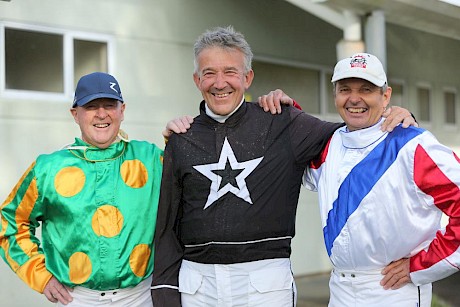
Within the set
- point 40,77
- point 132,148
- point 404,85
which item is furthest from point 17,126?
point 404,85

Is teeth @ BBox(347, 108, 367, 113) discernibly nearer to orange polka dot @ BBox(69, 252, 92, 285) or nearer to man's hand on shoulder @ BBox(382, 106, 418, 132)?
man's hand on shoulder @ BBox(382, 106, 418, 132)

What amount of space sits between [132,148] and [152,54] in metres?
3.46

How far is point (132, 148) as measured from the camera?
11.1ft

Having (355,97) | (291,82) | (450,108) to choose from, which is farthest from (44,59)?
(450,108)

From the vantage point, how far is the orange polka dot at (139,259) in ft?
10.5

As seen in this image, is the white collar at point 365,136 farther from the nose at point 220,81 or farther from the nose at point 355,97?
the nose at point 220,81

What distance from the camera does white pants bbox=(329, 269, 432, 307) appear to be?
2.88m

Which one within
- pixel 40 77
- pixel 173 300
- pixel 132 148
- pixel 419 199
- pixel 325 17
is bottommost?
pixel 173 300

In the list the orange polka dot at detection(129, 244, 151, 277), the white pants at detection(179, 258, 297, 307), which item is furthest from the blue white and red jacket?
the orange polka dot at detection(129, 244, 151, 277)

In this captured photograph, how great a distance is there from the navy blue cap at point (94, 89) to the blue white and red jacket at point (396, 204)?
3.86 feet

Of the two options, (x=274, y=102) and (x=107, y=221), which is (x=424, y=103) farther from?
(x=107, y=221)

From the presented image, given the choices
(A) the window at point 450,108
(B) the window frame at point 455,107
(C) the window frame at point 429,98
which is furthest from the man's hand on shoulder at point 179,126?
(A) the window at point 450,108

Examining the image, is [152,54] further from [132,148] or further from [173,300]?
[173,300]

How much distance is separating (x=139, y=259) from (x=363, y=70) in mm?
1396
